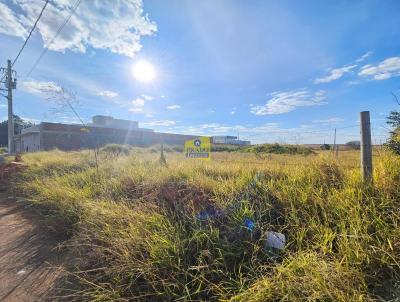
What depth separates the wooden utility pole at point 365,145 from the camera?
3.20 metres

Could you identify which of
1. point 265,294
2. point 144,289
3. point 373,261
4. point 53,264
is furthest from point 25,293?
point 373,261

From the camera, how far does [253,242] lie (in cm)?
270

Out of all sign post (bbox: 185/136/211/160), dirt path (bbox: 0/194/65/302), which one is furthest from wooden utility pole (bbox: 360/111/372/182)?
sign post (bbox: 185/136/211/160)

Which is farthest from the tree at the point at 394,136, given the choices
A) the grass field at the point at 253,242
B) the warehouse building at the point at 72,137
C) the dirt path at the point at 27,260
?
the warehouse building at the point at 72,137

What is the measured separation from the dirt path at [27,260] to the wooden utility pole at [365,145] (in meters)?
3.94

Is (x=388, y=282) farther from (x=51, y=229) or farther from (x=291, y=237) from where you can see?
(x=51, y=229)

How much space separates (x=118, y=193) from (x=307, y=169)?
3.40 m

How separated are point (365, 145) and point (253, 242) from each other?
200cm

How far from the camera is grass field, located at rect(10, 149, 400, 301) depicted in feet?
6.69

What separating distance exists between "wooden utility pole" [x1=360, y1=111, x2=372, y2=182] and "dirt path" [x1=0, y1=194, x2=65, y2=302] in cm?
394

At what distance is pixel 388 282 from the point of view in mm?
1970

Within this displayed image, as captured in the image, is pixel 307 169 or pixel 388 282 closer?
pixel 388 282

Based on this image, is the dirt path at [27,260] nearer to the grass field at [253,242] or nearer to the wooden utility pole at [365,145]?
the grass field at [253,242]

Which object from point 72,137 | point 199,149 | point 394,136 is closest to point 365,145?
point 394,136
